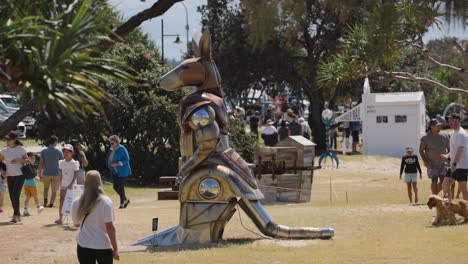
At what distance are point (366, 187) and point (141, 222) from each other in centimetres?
1027

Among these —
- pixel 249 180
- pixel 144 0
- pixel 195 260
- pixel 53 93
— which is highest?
pixel 144 0

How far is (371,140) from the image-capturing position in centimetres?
3931

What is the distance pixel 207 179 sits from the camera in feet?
46.3

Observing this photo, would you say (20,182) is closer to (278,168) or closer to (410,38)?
Result: (278,168)

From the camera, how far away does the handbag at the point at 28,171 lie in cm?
1852

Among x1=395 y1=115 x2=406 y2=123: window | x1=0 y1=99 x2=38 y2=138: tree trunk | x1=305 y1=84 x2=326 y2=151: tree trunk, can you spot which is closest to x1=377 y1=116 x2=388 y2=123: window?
x1=395 y1=115 x2=406 y2=123: window

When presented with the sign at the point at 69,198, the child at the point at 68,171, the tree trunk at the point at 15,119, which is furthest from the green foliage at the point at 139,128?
the tree trunk at the point at 15,119

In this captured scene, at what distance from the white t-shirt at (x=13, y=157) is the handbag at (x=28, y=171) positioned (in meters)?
0.17

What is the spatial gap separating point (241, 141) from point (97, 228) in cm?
2056

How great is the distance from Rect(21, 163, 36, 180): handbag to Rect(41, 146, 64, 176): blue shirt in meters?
0.86

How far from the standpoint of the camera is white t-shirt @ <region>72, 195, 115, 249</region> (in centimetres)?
975

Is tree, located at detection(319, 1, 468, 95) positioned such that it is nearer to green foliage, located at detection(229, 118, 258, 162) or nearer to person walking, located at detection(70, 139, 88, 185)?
person walking, located at detection(70, 139, 88, 185)

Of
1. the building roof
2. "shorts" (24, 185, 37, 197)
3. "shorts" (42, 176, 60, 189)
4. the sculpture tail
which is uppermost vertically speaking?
the building roof

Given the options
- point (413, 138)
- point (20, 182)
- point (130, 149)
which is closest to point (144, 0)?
point (20, 182)
